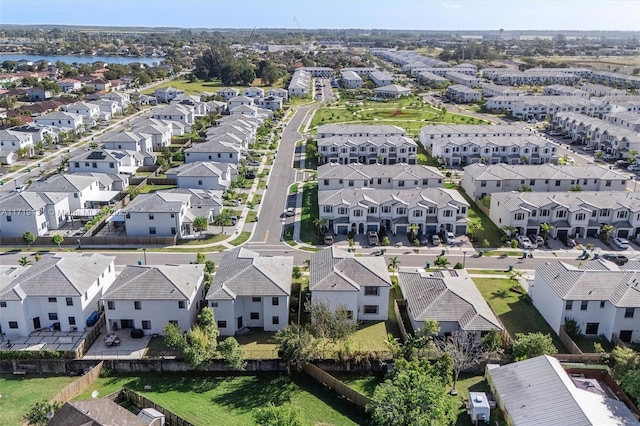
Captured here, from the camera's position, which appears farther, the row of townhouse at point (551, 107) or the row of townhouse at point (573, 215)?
the row of townhouse at point (551, 107)

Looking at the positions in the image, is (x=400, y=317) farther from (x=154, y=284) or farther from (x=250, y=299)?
(x=154, y=284)

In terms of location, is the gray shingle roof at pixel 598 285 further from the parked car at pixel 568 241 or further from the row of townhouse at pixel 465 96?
the row of townhouse at pixel 465 96

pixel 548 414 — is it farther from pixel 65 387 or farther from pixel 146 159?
pixel 146 159

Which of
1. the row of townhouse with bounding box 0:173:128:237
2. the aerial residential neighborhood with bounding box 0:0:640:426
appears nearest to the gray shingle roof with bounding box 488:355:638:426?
the aerial residential neighborhood with bounding box 0:0:640:426

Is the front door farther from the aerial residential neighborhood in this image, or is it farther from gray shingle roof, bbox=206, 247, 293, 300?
gray shingle roof, bbox=206, 247, 293, 300

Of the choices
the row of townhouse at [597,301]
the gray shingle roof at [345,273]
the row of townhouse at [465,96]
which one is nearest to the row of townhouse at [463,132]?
the row of townhouse at [597,301]

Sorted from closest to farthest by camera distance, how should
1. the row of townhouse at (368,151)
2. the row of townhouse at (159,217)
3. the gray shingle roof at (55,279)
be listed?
the gray shingle roof at (55,279) → the row of townhouse at (159,217) → the row of townhouse at (368,151)

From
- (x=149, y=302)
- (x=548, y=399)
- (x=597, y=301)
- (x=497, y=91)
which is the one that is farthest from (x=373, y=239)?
(x=497, y=91)
